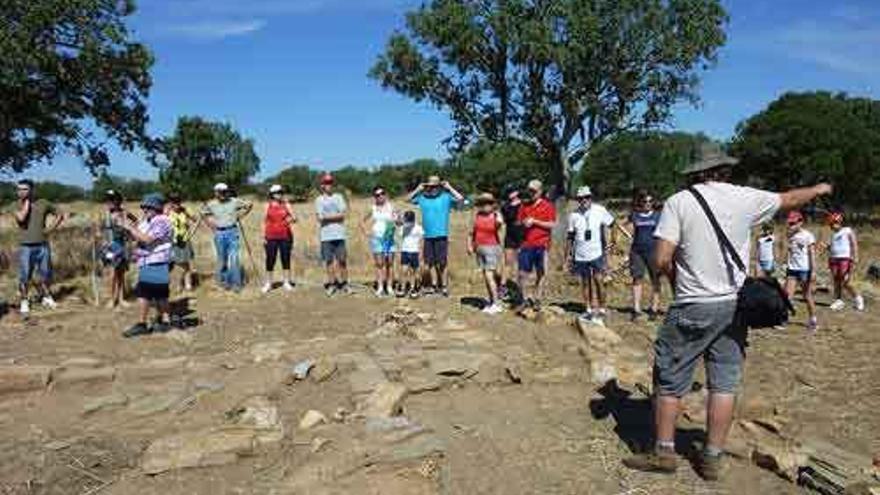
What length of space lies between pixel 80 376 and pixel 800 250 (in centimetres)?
957

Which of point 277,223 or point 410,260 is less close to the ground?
point 277,223

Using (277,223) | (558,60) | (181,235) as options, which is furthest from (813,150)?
(181,235)

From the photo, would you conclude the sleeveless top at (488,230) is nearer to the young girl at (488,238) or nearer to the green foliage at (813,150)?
the young girl at (488,238)

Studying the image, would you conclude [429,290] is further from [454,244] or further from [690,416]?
[454,244]

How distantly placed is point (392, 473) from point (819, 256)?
22618mm

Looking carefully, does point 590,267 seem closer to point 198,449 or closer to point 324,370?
point 324,370

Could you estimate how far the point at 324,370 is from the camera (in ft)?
26.0

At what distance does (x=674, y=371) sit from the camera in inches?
223

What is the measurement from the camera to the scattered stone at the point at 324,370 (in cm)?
788

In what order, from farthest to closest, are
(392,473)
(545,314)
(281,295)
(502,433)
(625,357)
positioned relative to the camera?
(281,295) < (545,314) < (625,357) < (502,433) < (392,473)

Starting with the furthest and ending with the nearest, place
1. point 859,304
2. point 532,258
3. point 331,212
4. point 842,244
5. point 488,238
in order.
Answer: point 859,304 < point 842,244 < point 331,212 < point 488,238 < point 532,258

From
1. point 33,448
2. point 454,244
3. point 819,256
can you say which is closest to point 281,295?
point 33,448

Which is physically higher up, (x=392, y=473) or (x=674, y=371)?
(x=674, y=371)

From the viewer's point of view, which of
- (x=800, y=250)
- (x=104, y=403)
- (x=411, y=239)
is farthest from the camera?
(x=411, y=239)
